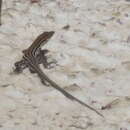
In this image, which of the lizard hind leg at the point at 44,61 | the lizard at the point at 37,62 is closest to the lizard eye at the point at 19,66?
the lizard at the point at 37,62

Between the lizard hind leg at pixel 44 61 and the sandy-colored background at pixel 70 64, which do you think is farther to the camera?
the lizard hind leg at pixel 44 61

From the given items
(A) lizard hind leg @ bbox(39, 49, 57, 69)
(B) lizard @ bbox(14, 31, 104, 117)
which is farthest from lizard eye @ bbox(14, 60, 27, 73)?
(A) lizard hind leg @ bbox(39, 49, 57, 69)

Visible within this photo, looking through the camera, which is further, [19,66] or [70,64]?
[70,64]

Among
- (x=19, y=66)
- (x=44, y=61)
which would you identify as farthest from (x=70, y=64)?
(x=19, y=66)

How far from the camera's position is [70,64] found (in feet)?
24.3

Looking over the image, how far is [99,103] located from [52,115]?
0.60m

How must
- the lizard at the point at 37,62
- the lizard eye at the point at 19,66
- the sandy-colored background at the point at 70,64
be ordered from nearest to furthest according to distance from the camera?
the sandy-colored background at the point at 70,64 → the lizard at the point at 37,62 → the lizard eye at the point at 19,66

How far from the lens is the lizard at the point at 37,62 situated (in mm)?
6743

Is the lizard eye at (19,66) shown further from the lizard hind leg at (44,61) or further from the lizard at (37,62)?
the lizard hind leg at (44,61)

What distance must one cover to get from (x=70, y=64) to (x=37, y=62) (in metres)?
0.45

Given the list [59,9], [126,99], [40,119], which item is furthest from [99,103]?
[59,9]

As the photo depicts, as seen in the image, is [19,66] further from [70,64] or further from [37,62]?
[70,64]

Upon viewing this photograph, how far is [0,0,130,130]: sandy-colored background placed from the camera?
6.43m

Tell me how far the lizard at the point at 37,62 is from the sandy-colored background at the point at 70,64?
7cm
